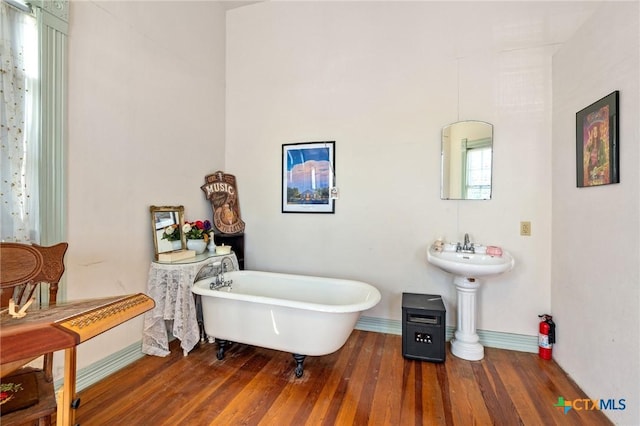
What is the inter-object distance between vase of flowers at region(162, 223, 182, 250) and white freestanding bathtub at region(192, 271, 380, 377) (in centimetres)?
45

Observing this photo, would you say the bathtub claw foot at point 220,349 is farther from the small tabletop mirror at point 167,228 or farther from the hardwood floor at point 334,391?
the small tabletop mirror at point 167,228

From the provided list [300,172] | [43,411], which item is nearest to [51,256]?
[43,411]

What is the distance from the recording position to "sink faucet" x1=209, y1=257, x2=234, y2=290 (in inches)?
95.2

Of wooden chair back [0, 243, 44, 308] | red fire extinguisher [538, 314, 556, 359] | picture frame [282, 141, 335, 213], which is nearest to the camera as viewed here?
wooden chair back [0, 243, 44, 308]

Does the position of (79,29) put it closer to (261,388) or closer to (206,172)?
(206,172)

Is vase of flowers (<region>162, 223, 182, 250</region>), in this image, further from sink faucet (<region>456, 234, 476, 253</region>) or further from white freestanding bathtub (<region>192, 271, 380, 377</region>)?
sink faucet (<region>456, 234, 476, 253</region>)

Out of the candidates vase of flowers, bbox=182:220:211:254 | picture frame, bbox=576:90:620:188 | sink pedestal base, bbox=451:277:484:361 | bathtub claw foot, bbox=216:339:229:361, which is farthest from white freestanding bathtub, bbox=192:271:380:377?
picture frame, bbox=576:90:620:188

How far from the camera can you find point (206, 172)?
3.01m

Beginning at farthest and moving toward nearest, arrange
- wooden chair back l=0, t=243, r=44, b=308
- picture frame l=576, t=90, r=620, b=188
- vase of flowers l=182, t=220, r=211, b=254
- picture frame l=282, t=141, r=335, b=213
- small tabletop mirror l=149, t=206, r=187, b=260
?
picture frame l=282, t=141, r=335, b=213
vase of flowers l=182, t=220, r=211, b=254
small tabletop mirror l=149, t=206, r=187, b=260
picture frame l=576, t=90, r=620, b=188
wooden chair back l=0, t=243, r=44, b=308

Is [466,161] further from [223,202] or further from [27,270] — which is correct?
[27,270]

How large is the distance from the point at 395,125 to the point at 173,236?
228cm

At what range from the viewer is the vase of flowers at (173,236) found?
2434 mm

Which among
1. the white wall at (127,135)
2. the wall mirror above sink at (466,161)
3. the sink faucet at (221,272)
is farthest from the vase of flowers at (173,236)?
the wall mirror above sink at (466,161)

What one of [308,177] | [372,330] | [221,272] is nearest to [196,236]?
[221,272]
